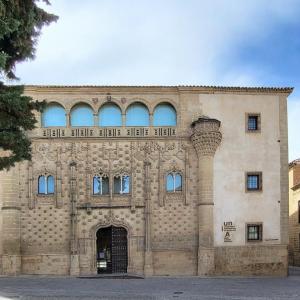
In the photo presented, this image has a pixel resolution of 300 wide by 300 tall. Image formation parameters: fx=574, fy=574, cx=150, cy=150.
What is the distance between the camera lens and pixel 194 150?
28.3m

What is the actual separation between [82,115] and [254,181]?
917 cm

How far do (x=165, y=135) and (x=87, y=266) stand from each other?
24.3 ft

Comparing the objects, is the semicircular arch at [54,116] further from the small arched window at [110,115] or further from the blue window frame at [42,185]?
the blue window frame at [42,185]

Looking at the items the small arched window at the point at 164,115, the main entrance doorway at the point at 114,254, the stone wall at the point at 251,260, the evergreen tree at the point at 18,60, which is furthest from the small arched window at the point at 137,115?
the evergreen tree at the point at 18,60

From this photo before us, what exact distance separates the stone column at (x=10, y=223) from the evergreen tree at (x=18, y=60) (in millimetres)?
13646

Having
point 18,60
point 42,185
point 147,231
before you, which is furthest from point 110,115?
point 18,60

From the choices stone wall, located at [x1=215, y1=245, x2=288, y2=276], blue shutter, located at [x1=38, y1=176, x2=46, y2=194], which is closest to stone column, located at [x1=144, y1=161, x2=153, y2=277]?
stone wall, located at [x1=215, y1=245, x2=288, y2=276]

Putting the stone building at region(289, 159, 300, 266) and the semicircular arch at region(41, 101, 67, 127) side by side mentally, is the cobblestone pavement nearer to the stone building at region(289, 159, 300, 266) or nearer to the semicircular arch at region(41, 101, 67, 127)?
the semicircular arch at region(41, 101, 67, 127)

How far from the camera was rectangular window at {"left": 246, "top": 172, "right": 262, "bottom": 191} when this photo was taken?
28.4 m

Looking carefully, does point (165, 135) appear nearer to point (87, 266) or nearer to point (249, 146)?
point (249, 146)

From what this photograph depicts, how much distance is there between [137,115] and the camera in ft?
94.2

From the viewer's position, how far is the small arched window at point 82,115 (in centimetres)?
2852

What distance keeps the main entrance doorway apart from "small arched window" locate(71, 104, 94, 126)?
5.35 meters

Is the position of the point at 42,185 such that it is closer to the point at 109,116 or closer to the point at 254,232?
the point at 109,116
